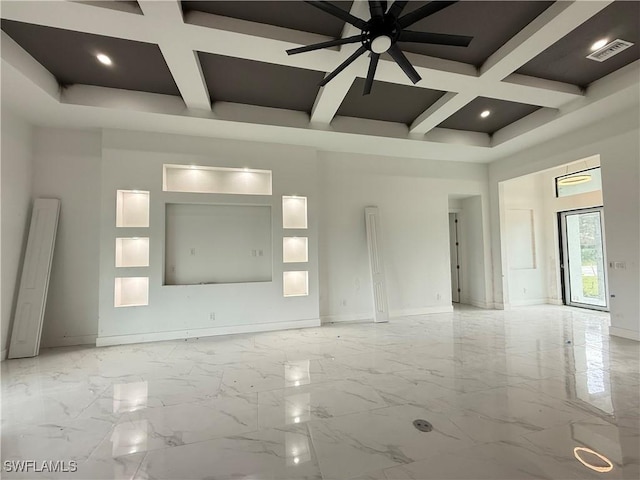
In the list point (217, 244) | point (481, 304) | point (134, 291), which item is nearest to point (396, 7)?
point (217, 244)

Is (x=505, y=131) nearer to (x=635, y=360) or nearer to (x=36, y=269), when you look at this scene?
(x=635, y=360)

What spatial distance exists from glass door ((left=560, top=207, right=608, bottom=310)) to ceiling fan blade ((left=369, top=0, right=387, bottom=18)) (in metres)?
7.09

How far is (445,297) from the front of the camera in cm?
652

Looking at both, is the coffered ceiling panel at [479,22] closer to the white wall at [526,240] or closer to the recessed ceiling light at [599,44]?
the recessed ceiling light at [599,44]

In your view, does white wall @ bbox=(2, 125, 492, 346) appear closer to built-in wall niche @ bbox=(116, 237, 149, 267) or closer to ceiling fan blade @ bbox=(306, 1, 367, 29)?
built-in wall niche @ bbox=(116, 237, 149, 267)

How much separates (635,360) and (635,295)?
1338 mm

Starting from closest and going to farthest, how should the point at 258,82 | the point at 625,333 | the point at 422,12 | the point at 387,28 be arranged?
the point at 422,12, the point at 387,28, the point at 258,82, the point at 625,333

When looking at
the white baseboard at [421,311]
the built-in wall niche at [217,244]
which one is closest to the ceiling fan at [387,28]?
the built-in wall niche at [217,244]

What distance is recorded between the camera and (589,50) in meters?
3.38

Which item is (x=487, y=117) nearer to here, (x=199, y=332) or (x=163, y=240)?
(x=163, y=240)

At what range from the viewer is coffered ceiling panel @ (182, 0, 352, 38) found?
8.88 feet

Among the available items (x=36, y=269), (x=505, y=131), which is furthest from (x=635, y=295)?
(x=36, y=269)

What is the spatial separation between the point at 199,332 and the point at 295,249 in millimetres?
2224

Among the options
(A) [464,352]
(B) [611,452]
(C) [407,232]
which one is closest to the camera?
(B) [611,452]
